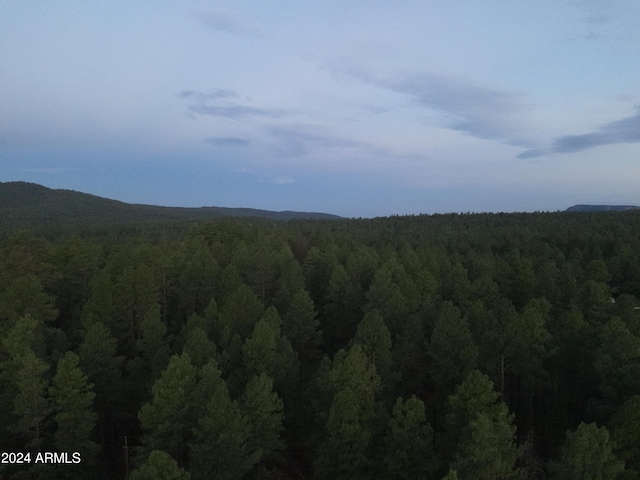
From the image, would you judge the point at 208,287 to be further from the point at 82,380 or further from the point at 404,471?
the point at 404,471

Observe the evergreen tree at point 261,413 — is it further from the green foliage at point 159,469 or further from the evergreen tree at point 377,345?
the evergreen tree at point 377,345

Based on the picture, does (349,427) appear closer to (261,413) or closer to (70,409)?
(261,413)

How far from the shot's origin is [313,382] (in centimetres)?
2178

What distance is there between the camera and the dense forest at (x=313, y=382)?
17.0 m

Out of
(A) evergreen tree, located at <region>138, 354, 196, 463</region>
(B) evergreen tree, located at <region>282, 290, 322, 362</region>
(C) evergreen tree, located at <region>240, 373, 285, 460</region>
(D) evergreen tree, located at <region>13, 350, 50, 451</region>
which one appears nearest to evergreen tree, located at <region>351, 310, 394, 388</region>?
(C) evergreen tree, located at <region>240, 373, 285, 460</region>

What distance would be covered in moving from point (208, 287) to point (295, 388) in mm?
15293

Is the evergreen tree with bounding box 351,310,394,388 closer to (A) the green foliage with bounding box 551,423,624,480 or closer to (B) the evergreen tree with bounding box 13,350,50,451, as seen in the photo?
(A) the green foliage with bounding box 551,423,624,480

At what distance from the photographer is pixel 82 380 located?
20.0 m

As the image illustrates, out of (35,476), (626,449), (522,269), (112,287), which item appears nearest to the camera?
(626,449)

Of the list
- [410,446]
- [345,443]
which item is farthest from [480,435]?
[345,443]

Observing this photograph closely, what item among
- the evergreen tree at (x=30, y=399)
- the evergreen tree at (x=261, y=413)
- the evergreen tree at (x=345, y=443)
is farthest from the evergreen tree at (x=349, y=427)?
the evergreen tree at (x=30, y=399)

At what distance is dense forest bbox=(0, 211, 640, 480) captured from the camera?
17000mm

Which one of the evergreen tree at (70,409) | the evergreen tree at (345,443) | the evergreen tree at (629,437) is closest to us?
the evergreen tree at (629,437)

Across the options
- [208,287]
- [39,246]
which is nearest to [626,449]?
[208,287]
